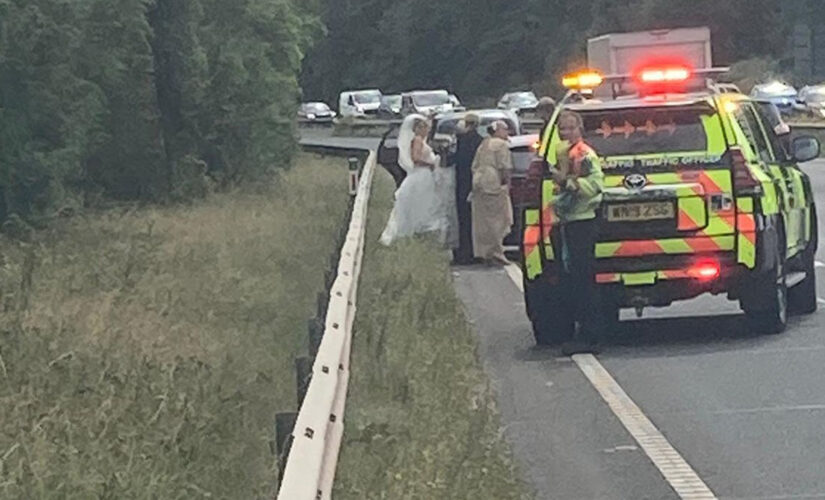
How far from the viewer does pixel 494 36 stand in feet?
342

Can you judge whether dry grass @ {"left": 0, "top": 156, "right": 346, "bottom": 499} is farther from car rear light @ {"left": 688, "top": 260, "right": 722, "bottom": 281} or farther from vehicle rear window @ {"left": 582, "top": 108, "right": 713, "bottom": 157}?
car rear light @ {"left": 688, "top": 260, "right": 722, "bottom": 281}

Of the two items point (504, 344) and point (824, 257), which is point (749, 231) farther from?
point (824, 257)

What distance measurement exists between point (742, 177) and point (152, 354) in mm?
4158

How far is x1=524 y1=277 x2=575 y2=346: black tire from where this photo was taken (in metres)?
15.5

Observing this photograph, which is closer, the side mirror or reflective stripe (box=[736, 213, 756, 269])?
reflective stripe (box=[736, 213, 756, 269])

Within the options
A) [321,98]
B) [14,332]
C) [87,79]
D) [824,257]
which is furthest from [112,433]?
[321,98]

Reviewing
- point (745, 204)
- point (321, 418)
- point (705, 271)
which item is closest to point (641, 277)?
point (705, 271)

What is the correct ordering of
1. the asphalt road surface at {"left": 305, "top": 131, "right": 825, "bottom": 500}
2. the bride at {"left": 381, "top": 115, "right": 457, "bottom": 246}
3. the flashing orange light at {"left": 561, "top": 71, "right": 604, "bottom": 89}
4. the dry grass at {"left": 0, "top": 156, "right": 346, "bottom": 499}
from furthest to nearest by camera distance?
1. the bride at {"left": 381, "top": 115, "right": 457, "bottom": 246}
2. the flashing orange light at {"left": 561, "top": 71, "right": 604, "bottom": 89}
3. the asphalt road surface at {"left": 305, "top": 131, "right": 825, "bottom": 500}
4. the dry grass at {"left": 0, "top": 156, "right": 346, "bottom": 499}

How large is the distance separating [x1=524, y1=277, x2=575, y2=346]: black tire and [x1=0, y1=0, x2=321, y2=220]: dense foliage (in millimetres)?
13339

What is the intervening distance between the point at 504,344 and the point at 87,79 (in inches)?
696

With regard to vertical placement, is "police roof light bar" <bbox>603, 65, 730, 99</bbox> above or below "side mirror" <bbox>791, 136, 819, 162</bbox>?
above

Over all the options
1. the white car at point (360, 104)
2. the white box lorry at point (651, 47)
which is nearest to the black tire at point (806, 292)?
the white box lorry at point (651, 47)

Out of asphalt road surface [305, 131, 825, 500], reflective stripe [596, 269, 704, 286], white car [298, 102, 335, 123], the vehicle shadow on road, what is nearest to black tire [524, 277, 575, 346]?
asphalt road surface [305, 131, 825, 500]

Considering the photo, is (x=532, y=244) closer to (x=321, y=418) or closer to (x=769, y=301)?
(x=769, y=301)
